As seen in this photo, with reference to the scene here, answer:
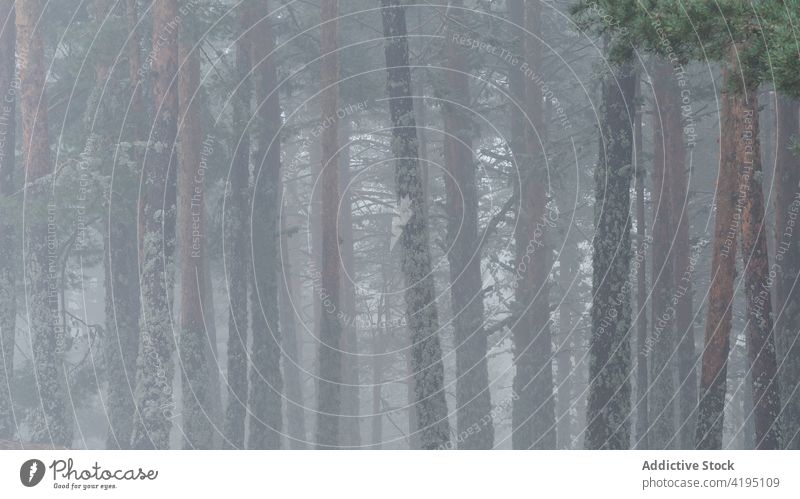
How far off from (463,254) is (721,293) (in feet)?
29.6

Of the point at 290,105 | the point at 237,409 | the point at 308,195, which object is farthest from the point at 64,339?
the point at 308,195

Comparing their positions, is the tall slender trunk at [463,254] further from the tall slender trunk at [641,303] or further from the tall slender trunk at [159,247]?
the tall slender trunk at [159,247]

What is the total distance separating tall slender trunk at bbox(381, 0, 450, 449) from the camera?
24.1 meters

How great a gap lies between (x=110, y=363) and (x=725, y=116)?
16.3m

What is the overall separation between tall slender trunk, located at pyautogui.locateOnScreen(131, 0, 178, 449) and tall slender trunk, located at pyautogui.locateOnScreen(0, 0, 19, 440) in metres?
4.57

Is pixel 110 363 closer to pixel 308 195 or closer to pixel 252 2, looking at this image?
pixel 252 2

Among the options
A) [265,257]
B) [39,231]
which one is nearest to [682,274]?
[265,257]

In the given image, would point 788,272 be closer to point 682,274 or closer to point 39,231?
point 682,274

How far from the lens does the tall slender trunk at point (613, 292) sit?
21484 mm

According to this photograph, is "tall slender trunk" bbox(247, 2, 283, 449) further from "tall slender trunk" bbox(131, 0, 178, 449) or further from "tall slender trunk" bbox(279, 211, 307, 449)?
"tall slender trunk" bbox(279, 211, 307, 449)

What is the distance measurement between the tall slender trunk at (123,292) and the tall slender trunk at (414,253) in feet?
23.2

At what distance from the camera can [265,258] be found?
101ft

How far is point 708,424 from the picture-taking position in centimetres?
2225

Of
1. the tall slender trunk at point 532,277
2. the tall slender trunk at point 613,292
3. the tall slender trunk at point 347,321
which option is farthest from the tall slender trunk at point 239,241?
the tall slender trunk at point 613,292
